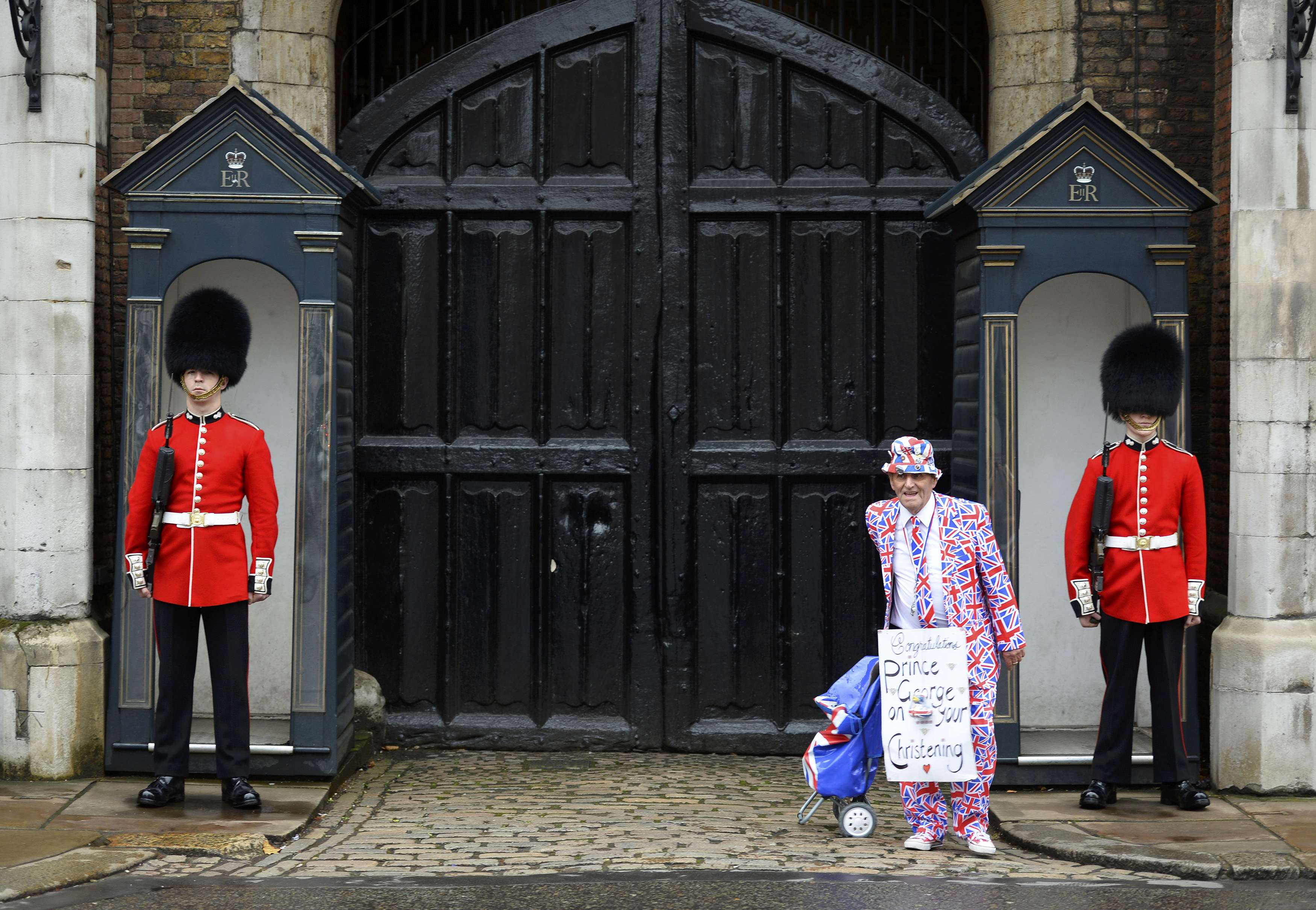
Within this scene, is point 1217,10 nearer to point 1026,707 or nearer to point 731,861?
point 1026,707

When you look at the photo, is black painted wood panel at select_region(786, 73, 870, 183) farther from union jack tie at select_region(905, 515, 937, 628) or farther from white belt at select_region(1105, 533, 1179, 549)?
union jack tie at select_region(905, 515, 937, 628)

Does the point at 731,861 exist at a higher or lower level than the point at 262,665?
lower

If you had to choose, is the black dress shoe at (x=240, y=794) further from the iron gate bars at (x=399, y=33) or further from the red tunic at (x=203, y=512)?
the iron gate bars at (x=399, y=33)

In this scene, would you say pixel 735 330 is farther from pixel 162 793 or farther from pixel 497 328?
pixel 162 793

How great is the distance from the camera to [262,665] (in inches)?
293

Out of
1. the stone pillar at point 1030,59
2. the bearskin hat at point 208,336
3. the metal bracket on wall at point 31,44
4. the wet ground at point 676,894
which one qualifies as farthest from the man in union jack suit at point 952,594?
the metal bracket on wall at point 31,44

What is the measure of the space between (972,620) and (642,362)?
7.79 feet

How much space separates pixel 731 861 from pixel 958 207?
3.07 m

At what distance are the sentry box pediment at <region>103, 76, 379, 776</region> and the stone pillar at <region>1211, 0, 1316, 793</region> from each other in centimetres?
393

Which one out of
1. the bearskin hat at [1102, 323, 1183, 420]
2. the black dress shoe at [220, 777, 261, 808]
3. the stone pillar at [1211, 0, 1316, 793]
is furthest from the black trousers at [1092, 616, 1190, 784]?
the black dress shoe at [220, 777, 261, 808]

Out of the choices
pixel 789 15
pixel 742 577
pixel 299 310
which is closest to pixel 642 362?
pixel 742 577

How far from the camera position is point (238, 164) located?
21.7 ft

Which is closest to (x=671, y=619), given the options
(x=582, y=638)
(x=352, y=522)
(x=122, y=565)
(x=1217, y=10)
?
(x=582, y=638)

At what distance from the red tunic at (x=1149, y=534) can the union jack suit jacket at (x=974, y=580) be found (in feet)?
2.25
